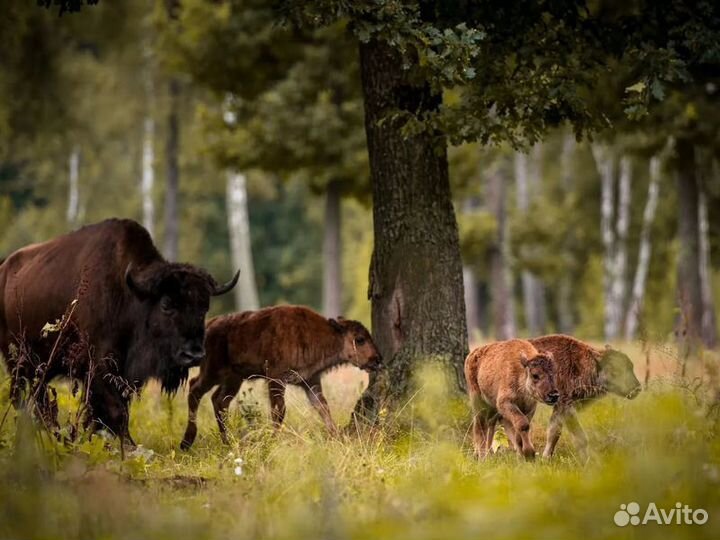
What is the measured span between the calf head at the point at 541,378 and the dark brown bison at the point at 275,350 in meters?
2.07

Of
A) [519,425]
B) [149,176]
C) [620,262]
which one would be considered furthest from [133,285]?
[149,176]

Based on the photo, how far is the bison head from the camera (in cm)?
789

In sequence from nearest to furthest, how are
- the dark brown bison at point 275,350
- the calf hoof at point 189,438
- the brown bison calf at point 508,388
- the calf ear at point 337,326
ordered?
the brown bison calf at point 508,388
the calf hoof at point 189,438
the dark brown bison at point 275,350
the calf ear at point 337,326

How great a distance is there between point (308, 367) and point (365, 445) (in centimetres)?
238

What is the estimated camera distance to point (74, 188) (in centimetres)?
3250

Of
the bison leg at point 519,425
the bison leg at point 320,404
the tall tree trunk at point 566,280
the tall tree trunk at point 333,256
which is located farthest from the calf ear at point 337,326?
the tall tree trunk at point 566,280

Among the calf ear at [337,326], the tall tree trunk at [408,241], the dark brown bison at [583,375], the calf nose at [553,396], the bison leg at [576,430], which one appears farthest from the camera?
the calf ear at [337,326]

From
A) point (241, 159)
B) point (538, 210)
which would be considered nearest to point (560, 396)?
point (241, 159)

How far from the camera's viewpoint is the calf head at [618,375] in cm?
750

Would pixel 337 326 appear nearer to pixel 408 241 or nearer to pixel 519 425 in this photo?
pixel 408 241

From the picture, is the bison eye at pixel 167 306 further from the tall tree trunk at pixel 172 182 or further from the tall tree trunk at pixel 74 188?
the tall tree trunk at pixel 74 188

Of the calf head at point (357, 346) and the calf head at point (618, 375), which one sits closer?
the calf head at point (618, 375)

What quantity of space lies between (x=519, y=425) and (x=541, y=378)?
0.40 meters

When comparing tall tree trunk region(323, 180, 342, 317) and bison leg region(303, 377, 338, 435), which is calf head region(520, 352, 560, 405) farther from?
tall tree trunk region(323, 180, 342, 317)
